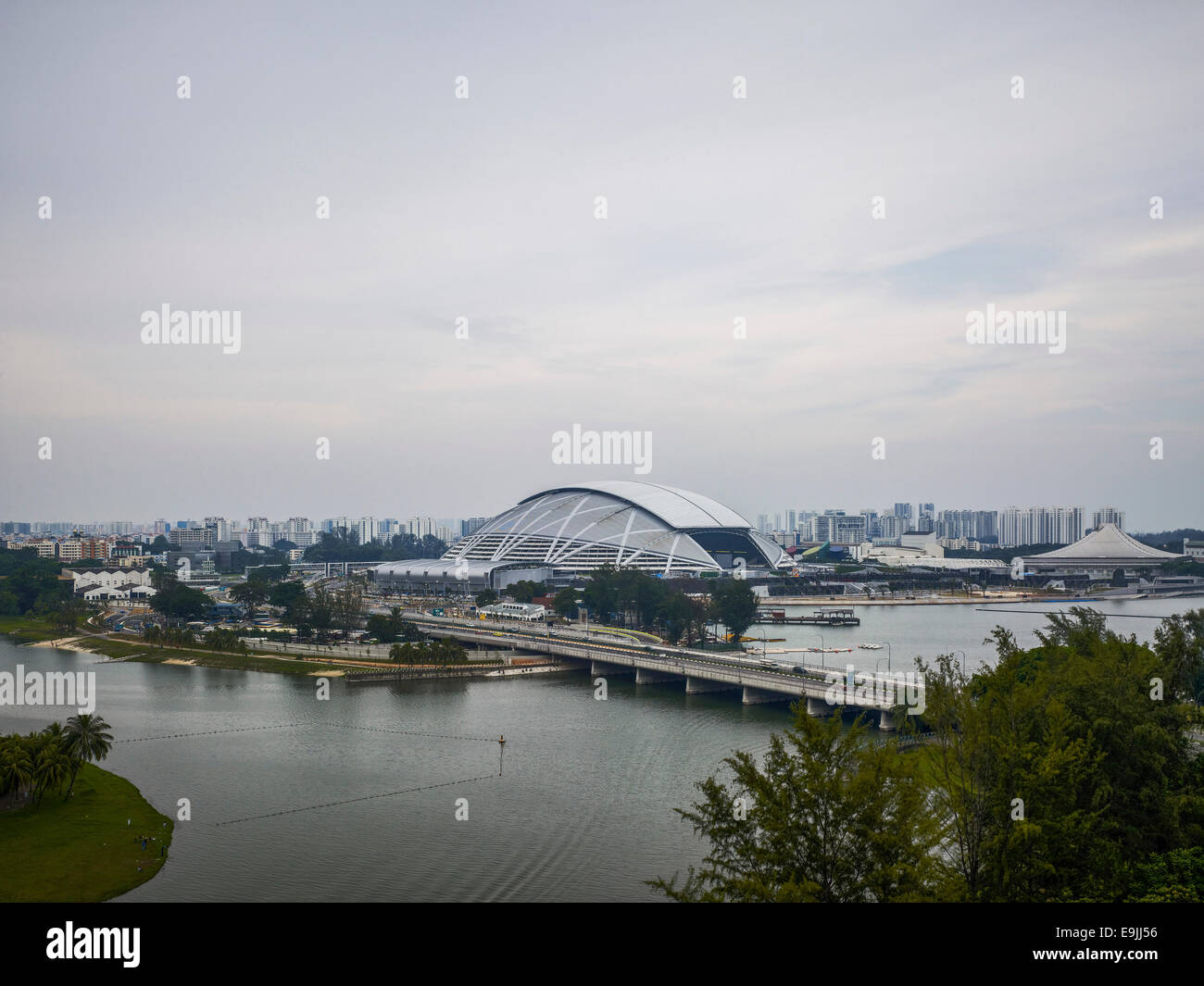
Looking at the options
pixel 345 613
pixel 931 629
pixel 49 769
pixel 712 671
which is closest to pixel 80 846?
pixel 49 769

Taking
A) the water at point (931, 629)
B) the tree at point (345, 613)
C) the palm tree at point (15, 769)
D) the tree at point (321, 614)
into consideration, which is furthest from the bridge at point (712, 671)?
the palm tree at point (15, 769)

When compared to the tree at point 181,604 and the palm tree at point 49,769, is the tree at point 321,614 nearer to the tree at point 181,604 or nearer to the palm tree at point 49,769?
the tree at point 181,604

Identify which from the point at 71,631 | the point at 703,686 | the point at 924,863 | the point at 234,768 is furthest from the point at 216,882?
the point at 71,631

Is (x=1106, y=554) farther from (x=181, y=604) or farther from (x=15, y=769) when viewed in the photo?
(x=15, y=769)

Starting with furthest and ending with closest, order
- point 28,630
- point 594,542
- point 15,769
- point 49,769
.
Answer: point 594,542 → point 28,630 → point 49,769 → point 15,769

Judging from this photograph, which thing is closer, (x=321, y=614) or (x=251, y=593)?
(x=321, y=614)

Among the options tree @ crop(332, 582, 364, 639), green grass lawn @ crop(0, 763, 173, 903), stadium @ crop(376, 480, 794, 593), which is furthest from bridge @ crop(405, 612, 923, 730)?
stadium @ crop(376, 480, 794, 593)
